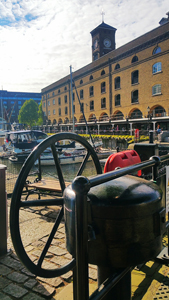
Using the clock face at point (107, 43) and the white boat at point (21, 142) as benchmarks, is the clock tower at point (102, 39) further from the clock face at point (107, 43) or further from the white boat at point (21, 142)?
the white boat at point (21, 142)

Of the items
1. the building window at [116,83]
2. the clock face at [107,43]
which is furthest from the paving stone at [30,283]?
the clock face at [107,43]

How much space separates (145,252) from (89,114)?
1635 inches

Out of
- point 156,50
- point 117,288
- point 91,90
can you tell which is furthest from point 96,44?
point 117,288

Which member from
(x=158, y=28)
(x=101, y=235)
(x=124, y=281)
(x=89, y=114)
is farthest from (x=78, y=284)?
(x=89, y=114)

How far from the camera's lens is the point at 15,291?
245 cm

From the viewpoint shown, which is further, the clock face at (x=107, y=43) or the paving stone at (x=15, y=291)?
the clock face at (x=107, y=43)

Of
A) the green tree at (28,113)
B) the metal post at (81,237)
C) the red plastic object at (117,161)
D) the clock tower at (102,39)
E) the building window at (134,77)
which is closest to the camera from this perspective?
the metal post at (81,237)

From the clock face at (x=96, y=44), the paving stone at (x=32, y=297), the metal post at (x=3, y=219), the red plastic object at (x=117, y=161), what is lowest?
the paving stone at (x=32, y=297)

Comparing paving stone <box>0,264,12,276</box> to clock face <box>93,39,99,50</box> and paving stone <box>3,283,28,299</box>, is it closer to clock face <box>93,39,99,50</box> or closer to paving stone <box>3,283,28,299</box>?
paving stone <box>3,283,28,299</box>

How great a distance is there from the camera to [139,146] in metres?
5.40

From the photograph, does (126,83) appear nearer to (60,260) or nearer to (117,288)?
(60,260)

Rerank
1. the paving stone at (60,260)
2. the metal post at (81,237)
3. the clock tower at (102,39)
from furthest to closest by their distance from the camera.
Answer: the clock tower at (102,39), the paving stone at (60,260), the metal post at (81,237)

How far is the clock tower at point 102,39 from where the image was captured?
4388 centimetres

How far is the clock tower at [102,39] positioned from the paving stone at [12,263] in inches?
1817
